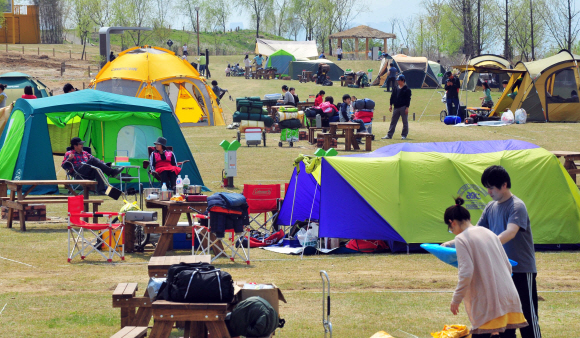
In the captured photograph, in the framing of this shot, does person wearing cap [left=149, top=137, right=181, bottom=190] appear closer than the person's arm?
No

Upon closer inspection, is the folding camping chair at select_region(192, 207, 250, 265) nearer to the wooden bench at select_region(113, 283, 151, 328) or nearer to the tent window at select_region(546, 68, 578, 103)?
the wooden bench at select_region(113, 283, 151, 328)

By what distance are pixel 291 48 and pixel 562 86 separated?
31890 mm

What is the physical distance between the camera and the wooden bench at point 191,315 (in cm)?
523

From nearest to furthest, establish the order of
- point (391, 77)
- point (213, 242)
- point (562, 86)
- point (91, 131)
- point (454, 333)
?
1. point (454, 333)
2. point (213, 242)
3. point (91, 131)
4. point (562, 86)
5. point (391, 77)

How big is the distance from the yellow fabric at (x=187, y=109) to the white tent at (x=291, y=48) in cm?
2640

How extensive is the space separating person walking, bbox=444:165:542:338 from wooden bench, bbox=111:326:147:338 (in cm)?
240

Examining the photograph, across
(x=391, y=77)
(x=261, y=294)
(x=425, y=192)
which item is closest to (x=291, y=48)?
(x=391, y=77)

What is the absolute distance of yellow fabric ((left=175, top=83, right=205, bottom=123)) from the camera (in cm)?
2652

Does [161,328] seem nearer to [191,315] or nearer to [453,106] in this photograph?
[191,315]

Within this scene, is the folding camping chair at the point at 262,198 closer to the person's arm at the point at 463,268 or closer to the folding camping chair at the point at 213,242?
the folding camping chair at the point at 213,242

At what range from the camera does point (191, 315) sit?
523 centimetres

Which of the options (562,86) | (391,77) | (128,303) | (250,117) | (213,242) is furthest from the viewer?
(391,77)

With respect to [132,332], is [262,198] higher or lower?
higher

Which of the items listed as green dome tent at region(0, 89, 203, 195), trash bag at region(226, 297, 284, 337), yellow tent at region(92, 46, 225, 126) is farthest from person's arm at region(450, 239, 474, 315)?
yellow tent at region(92, 46, 225, 126)
